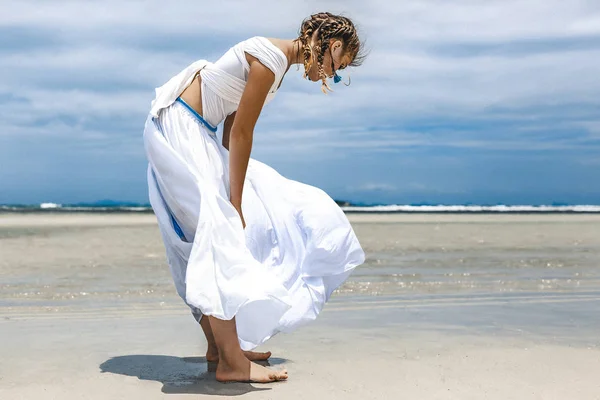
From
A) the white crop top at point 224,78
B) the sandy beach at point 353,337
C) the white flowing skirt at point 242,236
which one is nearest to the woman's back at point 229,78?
the white crop top at point 224,78

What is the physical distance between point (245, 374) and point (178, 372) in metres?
0.46

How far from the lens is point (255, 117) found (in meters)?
3.77

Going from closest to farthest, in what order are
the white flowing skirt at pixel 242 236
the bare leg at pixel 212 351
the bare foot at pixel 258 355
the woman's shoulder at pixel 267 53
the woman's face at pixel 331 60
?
the white flowing skirt at pixel 242 236 < the woman's shoulder at pixel 267 53 < the woman's face at pixel 331 60 < the bare leg at pixel 212 351 < the bare foot at pixel 258 355

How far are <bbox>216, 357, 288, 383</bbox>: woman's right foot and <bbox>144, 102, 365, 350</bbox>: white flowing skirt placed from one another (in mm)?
139

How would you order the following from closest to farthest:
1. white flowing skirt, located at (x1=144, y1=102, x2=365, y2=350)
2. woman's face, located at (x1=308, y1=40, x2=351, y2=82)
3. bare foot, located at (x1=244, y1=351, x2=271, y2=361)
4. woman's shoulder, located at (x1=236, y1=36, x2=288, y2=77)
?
white flowing skirt, located at (x1=144, y1=102, x2=365, y2=350), woman's shoulder, located at (x1=236, y1=36, x2=288, y2=77), woman's face, located at (x1=308, y1=40, x2=351, y2=82), bare foot, located at (x1=244, y1=351, x2=271, y2=361)

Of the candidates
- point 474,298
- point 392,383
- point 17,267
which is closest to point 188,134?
point 392,383

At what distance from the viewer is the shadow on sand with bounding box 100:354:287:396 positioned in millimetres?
3750

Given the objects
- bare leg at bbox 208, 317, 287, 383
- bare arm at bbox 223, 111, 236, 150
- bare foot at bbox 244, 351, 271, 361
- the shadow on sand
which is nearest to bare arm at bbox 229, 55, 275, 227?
bare arm at bbox 223, 111, 236, 150

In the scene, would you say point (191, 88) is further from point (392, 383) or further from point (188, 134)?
point (392, 383)

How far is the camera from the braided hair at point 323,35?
3.88 meters

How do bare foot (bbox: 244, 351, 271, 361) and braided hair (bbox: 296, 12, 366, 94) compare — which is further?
bare foot (bbox: 244, 351, 271, 361)

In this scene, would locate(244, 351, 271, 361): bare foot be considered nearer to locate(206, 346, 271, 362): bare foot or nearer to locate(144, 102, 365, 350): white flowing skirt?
locate(206, 346, 271, 362): bare foot

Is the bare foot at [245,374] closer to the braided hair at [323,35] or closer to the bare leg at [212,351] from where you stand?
the bare leg at [212,351]

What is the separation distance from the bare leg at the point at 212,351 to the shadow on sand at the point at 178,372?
45 millimetres
